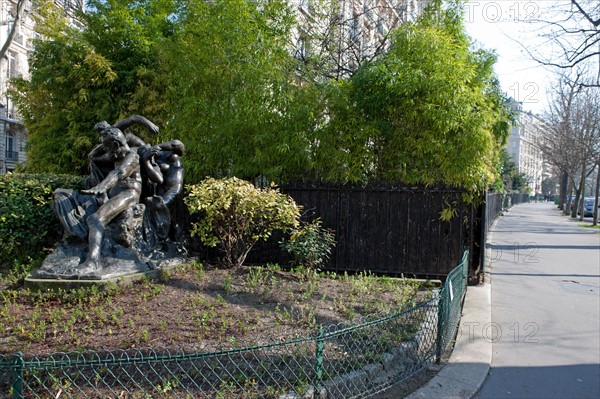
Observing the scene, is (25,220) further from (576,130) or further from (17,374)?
(576,130)

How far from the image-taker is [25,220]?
25.1 feet

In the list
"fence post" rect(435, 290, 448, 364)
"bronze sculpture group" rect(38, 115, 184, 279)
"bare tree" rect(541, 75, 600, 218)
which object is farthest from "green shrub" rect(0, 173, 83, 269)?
"bare tree" rect(541, 75, 600, 218)

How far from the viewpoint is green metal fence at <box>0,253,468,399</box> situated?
3.39 metres

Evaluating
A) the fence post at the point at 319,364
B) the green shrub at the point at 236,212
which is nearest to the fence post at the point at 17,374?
the fence post at the point at 319,364

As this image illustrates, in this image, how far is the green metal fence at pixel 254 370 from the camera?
3.39 m

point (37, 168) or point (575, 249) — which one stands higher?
point (37, 168)

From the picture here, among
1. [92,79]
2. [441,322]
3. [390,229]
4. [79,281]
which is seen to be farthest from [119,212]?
[92,79]

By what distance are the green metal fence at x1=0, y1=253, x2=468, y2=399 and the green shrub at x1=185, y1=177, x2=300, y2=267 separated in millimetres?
2922

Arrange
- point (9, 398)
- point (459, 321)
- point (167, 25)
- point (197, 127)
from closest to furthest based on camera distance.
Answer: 1. point (9, 398)
2. point (459, 321)
3. point (197, 127)
4. point (167, 25)

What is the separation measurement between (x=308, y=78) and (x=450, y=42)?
2.81 meters

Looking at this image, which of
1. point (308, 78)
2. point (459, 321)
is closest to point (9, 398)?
point (459, 321)

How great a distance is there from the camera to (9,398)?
10.7 feet

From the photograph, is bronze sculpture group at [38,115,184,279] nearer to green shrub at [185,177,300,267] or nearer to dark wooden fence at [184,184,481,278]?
green shrub at [185,177,300,267]

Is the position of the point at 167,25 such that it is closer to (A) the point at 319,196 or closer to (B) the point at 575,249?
(A) the point at 319,196
